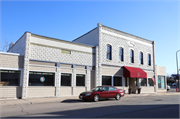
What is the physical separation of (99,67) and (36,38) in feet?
27.0

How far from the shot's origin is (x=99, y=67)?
20031mm

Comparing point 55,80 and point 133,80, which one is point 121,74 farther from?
point 55,80

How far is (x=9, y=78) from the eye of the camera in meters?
14.6

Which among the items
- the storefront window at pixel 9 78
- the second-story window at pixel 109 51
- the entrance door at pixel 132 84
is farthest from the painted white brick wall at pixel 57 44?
the entrance door at pixel 132 84

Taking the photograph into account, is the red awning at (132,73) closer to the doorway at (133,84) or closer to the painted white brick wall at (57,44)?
the doorway at (133,84)

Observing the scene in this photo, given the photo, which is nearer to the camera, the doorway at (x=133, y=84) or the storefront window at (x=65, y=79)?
the storefront window at (x=65, y=79)

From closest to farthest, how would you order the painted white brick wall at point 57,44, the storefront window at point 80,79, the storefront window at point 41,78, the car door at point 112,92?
the car door at point 112,92 → the storefront window at point 41,78 → the painted white brick wall at point 57,44 → the storefront window at point 80,79

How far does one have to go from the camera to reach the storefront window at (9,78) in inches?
560

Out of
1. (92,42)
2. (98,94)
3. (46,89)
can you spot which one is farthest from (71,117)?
(92,42)

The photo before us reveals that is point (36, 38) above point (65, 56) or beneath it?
above

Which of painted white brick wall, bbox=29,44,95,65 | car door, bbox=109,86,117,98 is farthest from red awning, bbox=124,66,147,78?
car door, bbox=109,86,117,98

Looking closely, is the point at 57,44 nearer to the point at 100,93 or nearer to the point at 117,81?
the point at 100,93

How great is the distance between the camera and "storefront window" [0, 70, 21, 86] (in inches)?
560

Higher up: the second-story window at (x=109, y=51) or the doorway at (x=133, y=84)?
the second-story window at (x=109, y=51)
